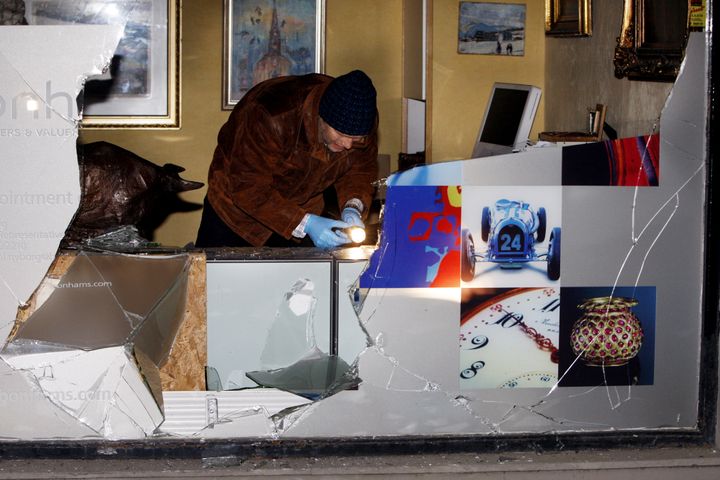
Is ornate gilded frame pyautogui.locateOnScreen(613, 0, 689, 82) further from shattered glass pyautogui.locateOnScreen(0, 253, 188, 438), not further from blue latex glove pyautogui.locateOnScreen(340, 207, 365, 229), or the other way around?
shattered glass pyautogui.locateOnScreen(0, 253, 188, 438)

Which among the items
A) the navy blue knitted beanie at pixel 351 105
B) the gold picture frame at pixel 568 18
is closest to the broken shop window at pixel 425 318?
the navy blue knitted beanie at pixel 351 105

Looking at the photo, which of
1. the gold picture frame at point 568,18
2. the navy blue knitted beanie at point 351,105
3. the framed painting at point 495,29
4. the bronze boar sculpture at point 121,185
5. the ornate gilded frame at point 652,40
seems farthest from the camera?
the framed painting at point 495,29

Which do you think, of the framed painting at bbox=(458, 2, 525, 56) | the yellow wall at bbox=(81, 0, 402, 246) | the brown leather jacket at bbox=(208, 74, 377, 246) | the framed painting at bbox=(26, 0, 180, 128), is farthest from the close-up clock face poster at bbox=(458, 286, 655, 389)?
the framed painting at bbox=(26, 0, 180, 128)

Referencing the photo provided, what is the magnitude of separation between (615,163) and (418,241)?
1.56 ft

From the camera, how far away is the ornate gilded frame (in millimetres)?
2209

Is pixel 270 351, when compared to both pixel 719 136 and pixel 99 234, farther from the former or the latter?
pixel 719 136

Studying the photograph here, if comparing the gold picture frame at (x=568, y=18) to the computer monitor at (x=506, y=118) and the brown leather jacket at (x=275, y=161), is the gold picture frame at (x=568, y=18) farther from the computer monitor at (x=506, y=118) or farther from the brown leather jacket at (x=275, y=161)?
the brown leather jacket at (x=275, y=161)

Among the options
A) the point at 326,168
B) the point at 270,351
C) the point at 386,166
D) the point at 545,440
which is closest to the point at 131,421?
the point at 270,351

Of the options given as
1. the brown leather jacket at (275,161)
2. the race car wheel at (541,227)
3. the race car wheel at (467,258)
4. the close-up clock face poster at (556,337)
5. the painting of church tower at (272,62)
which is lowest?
the close-up clock face poster at (556,337)

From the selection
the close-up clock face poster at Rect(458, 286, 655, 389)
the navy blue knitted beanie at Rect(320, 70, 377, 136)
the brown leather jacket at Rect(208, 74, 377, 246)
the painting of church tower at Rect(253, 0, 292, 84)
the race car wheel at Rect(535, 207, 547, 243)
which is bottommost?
the close-up clock face poster at Rect(458, 286, 655, 389)

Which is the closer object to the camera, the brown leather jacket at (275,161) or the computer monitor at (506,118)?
the brown leather jacket at (275,161)

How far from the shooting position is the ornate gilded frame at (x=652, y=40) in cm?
221

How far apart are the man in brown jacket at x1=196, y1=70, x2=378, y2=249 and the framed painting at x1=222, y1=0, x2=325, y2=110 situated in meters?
1.60

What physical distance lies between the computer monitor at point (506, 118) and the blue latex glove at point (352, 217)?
0.84 m
